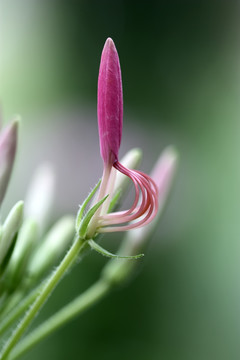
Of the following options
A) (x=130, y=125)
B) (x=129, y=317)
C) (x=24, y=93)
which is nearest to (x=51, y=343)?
(x=129, y=317)

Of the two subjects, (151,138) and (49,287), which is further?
(151,138)

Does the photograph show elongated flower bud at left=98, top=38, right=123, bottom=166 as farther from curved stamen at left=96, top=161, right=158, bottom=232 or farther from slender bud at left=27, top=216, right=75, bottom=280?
slender bud at left=27, top=216, right=75, bottom=280

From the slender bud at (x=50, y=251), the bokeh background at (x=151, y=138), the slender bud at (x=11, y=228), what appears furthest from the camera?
the bokeh background at (x=151, y=138)

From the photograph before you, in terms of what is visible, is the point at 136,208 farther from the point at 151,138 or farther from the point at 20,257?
the point at 151,138

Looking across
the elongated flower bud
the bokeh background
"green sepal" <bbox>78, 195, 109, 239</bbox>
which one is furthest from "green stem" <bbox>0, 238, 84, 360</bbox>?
the bokeh background

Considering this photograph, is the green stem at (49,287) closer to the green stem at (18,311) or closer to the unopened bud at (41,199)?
the green stem at (18,311)

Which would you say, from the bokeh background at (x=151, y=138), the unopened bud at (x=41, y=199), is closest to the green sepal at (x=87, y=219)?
the unopened bud at (x=41, y=199)

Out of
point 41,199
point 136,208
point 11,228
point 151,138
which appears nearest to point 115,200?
point 136,208
